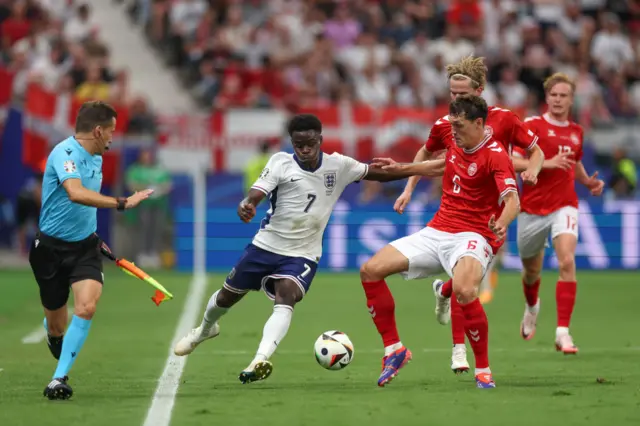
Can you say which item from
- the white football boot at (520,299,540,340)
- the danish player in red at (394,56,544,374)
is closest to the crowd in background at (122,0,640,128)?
the white football boot at (520,299,540,340)

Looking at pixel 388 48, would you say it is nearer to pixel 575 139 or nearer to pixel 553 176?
pixel 575 139

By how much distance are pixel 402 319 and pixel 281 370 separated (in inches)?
178

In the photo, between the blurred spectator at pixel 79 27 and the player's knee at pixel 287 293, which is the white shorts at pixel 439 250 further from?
the blurred spectator at pixel 79 27

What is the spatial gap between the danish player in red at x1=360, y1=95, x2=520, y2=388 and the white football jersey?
1.28 ft

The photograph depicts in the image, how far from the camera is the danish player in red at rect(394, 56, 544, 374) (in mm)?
10008

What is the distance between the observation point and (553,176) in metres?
12.4

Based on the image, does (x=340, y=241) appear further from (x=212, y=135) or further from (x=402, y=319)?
(x=402, y=319)

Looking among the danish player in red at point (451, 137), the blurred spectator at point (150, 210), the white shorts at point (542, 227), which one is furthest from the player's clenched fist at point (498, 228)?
the blurred spectator at point (150, 210)

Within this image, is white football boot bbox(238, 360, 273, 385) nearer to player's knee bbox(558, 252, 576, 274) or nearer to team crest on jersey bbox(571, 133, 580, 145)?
player's knee bbox(558, 252, 576, 274)

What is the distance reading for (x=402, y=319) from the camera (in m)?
15.0

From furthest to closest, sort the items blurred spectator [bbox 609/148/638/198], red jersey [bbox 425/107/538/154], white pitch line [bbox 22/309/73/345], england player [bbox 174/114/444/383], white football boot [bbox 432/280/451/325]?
1. blurred spectator [bbox 609/148/638/198]
2. white pitch line [bbox 22/309/73/345]
3. white football boot [bbox 432/280/451/325]
4. red jersey [bbox 425/107/538/154]
5. england player [bbox 174/114/444/383]

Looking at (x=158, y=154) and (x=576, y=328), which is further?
(x=158, y=154)

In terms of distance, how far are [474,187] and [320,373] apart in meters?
2.03

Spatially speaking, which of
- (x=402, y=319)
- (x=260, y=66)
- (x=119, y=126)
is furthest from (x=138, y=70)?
(x=402, y=319)
